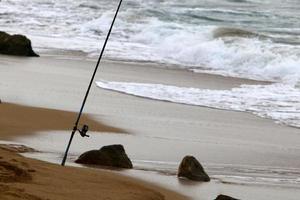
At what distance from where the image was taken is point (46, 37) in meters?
19.9

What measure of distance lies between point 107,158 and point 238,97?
5797mm

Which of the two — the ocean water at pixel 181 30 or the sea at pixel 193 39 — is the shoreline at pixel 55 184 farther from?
the ocean water at pixel 181 30

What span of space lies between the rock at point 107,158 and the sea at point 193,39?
3924mm

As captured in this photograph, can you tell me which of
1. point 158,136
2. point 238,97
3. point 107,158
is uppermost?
point 107,158

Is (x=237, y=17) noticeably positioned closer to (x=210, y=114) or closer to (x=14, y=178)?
(x=210, y=114)

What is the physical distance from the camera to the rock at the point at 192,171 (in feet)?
20.3

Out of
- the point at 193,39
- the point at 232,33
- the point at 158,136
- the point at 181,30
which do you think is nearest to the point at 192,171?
the point at 158,136

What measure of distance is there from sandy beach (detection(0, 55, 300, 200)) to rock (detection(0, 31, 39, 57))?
7.70 feet

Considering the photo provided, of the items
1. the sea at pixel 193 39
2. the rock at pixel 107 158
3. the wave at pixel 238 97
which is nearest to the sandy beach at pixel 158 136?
the rock at pixel 107 158

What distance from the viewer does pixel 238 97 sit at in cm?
1185

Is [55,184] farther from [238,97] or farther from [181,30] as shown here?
[181,30]

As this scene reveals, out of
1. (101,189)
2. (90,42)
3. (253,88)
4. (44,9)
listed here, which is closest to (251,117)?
(253,88)

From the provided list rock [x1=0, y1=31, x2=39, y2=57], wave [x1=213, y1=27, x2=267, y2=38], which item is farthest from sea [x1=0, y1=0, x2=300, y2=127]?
rock [x1=0, y1=31, x2=39, y2=57]

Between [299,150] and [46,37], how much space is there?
1254cm
